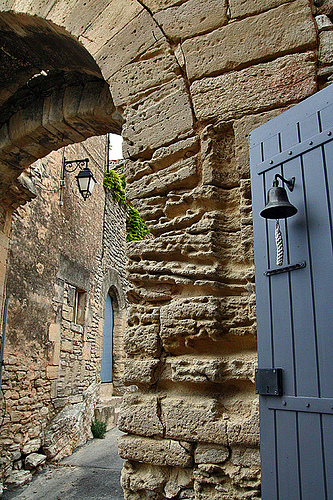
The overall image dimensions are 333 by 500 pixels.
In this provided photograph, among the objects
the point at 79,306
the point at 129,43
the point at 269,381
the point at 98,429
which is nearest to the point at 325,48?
the point at 129,43

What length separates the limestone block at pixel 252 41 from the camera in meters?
2.12

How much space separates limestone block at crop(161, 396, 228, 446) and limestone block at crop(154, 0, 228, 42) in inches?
80.2

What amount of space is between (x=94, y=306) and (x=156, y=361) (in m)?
7.42

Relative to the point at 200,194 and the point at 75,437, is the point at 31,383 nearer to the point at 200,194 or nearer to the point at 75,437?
the point at 75,437

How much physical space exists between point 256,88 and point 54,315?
591 cm

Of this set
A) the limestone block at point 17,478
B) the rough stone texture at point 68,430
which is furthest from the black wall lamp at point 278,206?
the rough stone texture at point 68,430

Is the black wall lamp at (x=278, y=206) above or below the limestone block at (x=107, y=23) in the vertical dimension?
below

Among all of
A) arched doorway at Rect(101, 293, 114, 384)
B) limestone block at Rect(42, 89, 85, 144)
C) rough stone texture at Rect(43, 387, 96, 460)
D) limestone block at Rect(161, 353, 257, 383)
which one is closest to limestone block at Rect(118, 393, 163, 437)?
limestone block at Rect(161, 353, 257, 383)

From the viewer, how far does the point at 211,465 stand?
193cm

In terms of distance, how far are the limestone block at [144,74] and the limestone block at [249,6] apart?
0.42 metres

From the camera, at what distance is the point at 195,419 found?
2010mm

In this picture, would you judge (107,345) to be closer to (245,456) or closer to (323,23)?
(245,456)

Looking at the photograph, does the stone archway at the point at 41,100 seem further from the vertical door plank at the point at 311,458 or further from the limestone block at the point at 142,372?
the vertical door plank at the point at 311,458

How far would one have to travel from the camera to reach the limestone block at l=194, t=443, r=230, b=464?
1.92m
